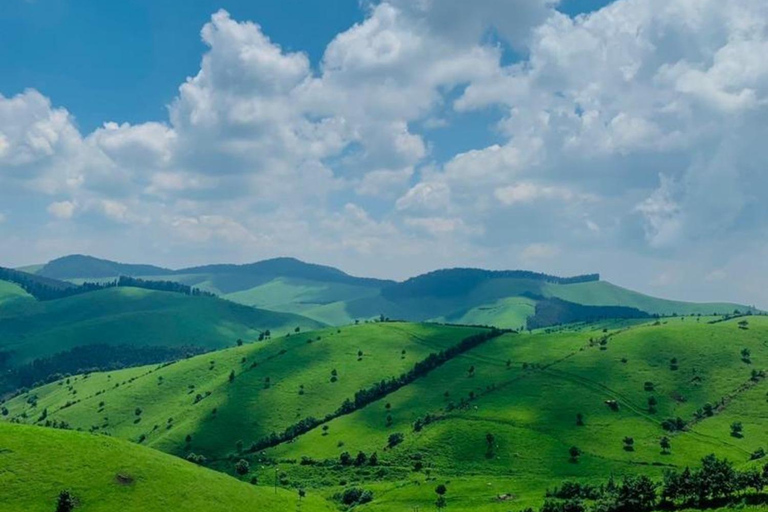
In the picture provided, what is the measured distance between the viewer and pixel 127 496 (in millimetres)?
144125

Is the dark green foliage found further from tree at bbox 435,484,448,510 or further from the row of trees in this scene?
the row of trees

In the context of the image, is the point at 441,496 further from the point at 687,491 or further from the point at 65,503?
the point at 65,503

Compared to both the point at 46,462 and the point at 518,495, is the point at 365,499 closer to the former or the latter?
the point at 518,495

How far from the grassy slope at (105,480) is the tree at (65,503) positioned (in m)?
1.42

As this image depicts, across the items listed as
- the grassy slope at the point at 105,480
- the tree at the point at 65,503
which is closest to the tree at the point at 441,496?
the grassy slope at the point at 105,480

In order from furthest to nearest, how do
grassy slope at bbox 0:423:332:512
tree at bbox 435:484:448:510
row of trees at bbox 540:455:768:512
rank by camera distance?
tree at bbox 435:484:448:510, grassy slope at bbox 0:423:332:512, row of trees at bbox 540:455:768:512

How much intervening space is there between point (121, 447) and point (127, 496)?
77.6 ft

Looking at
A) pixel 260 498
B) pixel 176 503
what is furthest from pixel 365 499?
pixel 176 503

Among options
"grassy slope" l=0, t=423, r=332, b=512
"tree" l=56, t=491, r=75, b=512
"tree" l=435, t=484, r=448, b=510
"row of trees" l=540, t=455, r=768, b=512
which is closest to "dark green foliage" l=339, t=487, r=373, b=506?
"grassy slope" l=0, t=423, r=332, b=512

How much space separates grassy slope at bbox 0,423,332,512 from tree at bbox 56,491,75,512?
142 centimetres

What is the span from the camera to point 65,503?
442ft

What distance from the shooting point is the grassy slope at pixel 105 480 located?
13862 cm

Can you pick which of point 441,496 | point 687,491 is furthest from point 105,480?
point 687,491

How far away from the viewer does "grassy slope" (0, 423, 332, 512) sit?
139 meters
